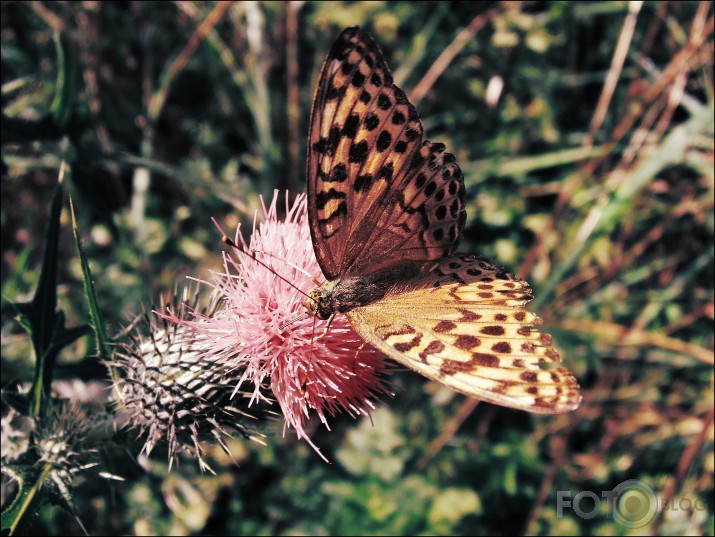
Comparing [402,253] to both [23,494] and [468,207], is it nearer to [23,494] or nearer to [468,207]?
[23,494]

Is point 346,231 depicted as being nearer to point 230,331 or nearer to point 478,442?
point 230,331

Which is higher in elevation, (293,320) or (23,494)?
(293,320)

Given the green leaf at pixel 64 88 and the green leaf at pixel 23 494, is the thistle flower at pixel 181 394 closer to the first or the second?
the green leaf at pixel 23 494

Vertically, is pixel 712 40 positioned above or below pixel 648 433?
above

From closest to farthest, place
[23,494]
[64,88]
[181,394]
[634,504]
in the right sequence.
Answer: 1. [23,494]
2. [181,394]
3. [64,88]
4. [634,504]

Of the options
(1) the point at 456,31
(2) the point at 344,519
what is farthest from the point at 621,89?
(2) the point at 344,519

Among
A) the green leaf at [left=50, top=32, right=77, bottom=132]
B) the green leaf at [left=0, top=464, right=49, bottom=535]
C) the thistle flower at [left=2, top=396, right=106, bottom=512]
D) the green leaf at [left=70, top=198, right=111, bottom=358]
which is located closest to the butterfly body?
the green leaf at [left=70, top=198, right=111, bottom=358]

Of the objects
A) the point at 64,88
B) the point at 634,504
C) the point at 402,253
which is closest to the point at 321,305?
the point at 402,253

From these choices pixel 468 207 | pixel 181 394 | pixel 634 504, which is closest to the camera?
pixel 181 394
